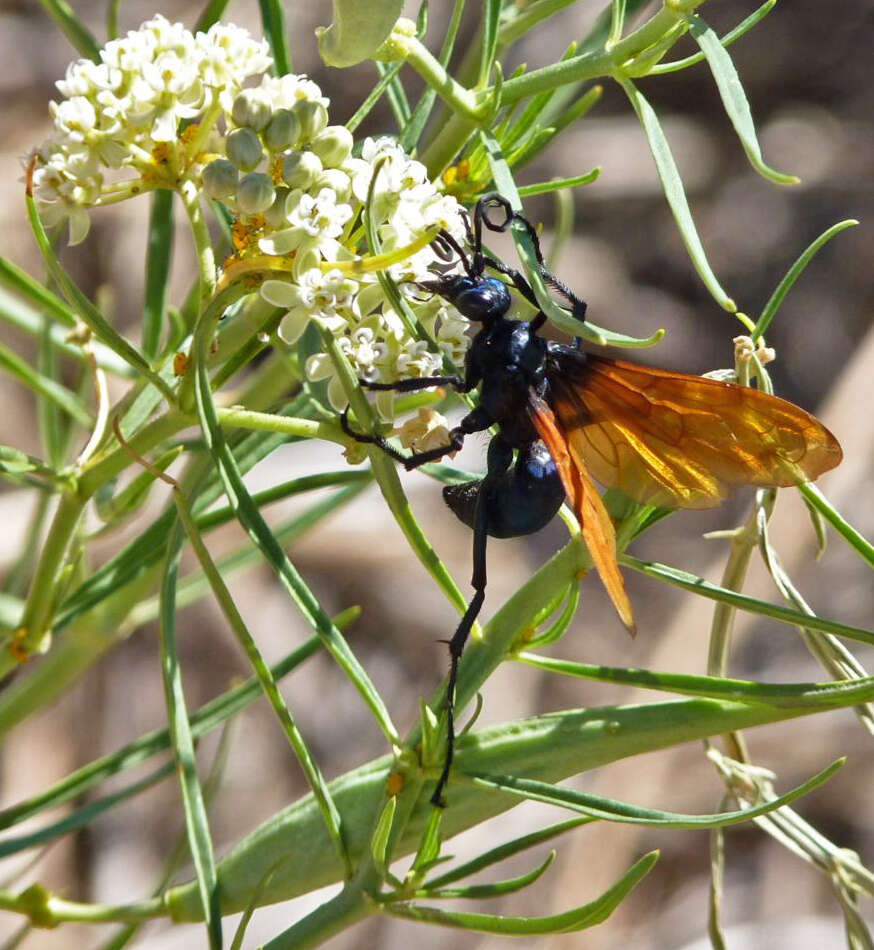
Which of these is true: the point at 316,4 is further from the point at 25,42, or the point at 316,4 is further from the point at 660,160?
the point at 660,160

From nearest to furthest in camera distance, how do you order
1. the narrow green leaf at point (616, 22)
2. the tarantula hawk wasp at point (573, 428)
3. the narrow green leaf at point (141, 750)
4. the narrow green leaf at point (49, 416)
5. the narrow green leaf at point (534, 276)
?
the narrow green leaf at point (534, 276) → the narrow green leaf at point (616, 22) → the tarantula hawk wasp at point (573, 428) → the narrow green leaf at point (141, 750) → the narrow green leaf at point (49, 416)

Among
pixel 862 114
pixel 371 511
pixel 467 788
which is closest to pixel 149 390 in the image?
pixel 467 788

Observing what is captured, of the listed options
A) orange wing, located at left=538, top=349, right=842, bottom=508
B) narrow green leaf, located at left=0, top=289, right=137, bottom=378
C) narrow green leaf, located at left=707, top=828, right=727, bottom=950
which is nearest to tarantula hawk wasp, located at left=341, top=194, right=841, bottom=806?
orange wing, located at left=538, top=349, right=842, bottom=508

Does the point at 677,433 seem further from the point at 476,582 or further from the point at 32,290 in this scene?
the point at 32,290

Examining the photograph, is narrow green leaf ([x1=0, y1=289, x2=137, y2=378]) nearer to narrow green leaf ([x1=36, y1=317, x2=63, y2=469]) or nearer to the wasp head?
narrow green leaf ([x1=36, y1=317, x2=63, y2=469])

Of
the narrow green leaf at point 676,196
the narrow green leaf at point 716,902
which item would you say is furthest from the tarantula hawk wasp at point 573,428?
the narrow green leaf at point 716,902

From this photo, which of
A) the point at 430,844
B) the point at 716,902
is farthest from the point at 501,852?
the point at 716,902

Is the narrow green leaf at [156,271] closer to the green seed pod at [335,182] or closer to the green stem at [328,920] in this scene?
the green seed pod at [335,182]
